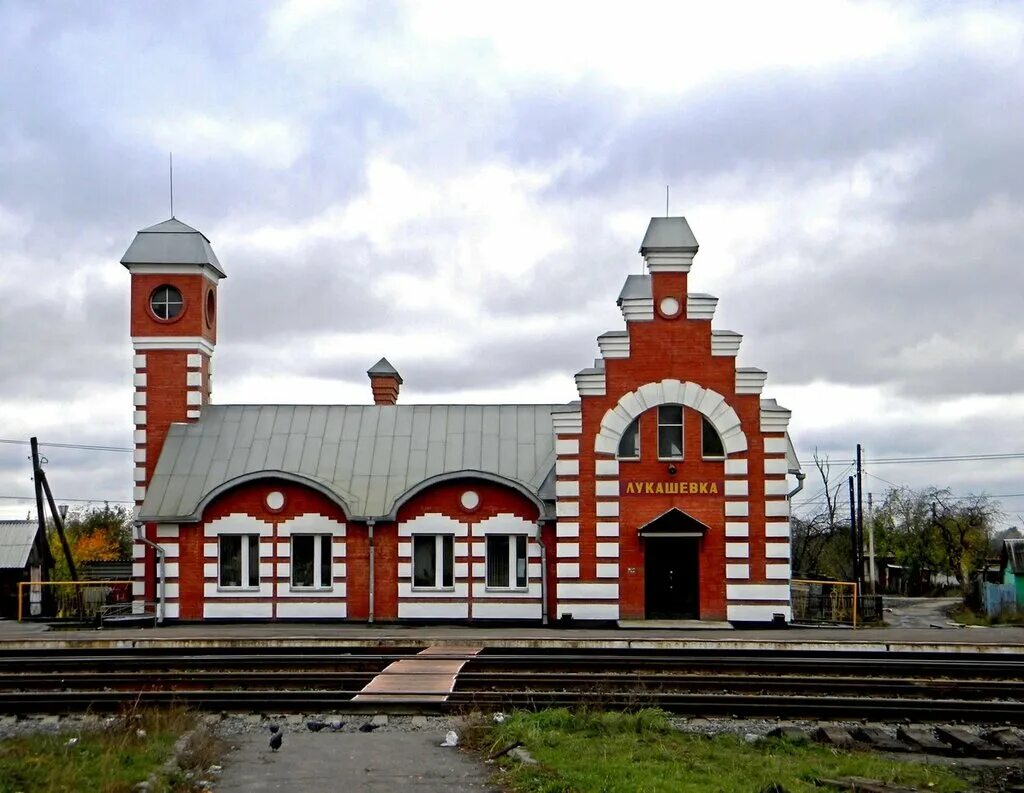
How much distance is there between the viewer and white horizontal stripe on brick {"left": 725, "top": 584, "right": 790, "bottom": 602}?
101 feet

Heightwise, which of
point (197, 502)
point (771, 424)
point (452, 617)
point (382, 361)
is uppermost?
point (382, 361)

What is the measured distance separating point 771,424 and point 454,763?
1970 centimetres

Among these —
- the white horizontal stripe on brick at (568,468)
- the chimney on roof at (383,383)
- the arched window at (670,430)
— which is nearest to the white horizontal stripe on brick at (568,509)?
the white horizontal stripe on brick at (568,468)

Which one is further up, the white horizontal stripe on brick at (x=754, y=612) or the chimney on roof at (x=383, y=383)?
the chimney on roof at (x=383, y=383)

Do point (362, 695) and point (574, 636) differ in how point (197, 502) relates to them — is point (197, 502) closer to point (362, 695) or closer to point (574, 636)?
point (574, 636)

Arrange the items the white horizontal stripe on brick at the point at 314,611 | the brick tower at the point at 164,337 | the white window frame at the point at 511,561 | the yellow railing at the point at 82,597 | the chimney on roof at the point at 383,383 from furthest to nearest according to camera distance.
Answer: the chimney on roof at the point at 383,383 < the brick tower at the point at 164,337 < the yellow railing at the point at 82,597 < the white window frame at the point at 511,561 < the white horizontal stripe on brick at the point at 314,611

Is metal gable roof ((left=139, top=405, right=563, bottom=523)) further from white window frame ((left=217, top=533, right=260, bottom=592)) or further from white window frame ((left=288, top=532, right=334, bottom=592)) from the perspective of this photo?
white window frame ((left=288, top=532, right=334, bottom=592))

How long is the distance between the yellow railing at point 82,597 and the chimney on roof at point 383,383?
10.5 metres

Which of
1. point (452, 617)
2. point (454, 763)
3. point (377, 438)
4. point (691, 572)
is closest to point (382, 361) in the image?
point (377, 438)

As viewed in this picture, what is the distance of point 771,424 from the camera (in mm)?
31203

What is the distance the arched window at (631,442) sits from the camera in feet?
103

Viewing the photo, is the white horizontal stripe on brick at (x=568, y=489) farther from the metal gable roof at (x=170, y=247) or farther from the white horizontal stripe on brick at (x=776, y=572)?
the metal gable roof at (x=170, y=247)

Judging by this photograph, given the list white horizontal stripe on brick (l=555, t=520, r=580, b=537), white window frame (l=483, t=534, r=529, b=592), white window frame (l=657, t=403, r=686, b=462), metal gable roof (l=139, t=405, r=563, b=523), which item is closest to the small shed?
white window frame (l=657, t=403, r=686, b=462)

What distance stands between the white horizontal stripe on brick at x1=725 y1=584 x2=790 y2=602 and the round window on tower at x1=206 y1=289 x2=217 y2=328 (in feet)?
58.7
